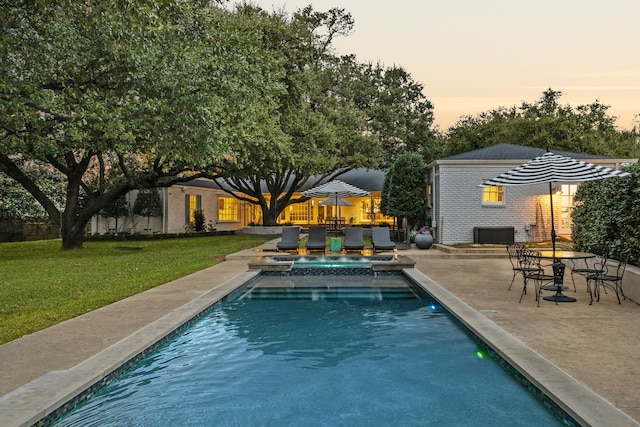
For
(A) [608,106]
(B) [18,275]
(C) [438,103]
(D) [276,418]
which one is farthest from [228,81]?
(A) [608,106]

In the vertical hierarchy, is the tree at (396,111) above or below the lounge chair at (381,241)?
above

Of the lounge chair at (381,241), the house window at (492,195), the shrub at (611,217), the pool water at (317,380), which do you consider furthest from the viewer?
the house window at (492,195)

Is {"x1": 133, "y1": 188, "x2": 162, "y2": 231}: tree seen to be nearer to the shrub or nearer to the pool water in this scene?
the pool water

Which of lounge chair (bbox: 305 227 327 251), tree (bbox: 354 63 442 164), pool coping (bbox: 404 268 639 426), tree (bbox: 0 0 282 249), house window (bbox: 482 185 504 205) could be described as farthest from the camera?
tree (bbox: 354 63 442 164)

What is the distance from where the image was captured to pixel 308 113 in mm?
24234

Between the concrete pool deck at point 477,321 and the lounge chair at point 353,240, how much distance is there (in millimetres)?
6496

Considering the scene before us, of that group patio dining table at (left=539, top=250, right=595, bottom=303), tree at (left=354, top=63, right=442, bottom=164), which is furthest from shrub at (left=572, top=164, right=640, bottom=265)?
tree at (left=354, top=63, right=442, bottom=164)

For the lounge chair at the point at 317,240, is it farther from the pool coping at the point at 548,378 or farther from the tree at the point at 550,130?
the tree at the point at 550,130

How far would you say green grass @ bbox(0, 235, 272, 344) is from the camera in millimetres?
7480

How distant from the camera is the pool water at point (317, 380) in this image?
13.8 ft

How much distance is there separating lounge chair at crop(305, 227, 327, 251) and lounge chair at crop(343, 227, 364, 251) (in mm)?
766

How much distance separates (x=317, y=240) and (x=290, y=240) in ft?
3.10

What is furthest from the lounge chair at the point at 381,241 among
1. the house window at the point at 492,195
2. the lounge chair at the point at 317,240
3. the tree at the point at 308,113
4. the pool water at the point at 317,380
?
the pool water at the point at 317,380

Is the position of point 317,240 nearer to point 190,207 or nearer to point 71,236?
point 71,236
